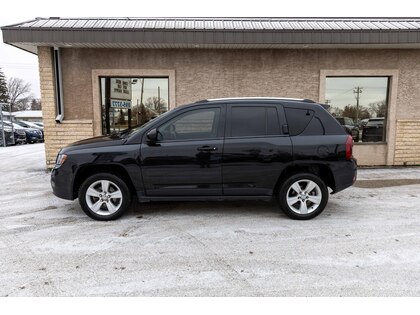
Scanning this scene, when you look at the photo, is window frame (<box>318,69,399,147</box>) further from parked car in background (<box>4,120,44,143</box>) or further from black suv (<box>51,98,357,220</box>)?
parked car in background (<box>4,120,44,143</box>)

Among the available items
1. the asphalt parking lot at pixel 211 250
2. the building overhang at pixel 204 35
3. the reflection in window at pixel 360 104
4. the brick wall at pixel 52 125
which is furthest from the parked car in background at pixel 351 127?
the brick wall at pixel 52 125

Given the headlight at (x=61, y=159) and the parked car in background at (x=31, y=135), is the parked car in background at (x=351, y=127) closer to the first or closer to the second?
the headlight at (x=61, y=159)

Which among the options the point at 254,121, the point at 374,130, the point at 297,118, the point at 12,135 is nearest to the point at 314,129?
the point at 297,118

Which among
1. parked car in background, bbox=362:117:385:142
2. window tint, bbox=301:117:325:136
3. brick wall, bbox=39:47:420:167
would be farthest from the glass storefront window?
parked car in background, bbox=362:117:385:142

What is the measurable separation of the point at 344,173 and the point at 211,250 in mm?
2387

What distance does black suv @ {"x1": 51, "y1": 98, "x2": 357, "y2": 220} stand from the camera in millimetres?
4680

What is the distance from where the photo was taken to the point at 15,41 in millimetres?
7520

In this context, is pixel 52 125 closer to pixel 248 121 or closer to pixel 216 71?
pixel 216 71

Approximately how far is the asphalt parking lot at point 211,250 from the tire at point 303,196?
156 mm

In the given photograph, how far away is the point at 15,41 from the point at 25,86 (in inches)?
3840

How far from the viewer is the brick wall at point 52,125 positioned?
8320mm

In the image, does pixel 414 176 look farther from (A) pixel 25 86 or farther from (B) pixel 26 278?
(A) pixel 25 86

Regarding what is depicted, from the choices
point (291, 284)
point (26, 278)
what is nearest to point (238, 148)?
point (291, 284)

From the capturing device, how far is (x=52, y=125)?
854cm
